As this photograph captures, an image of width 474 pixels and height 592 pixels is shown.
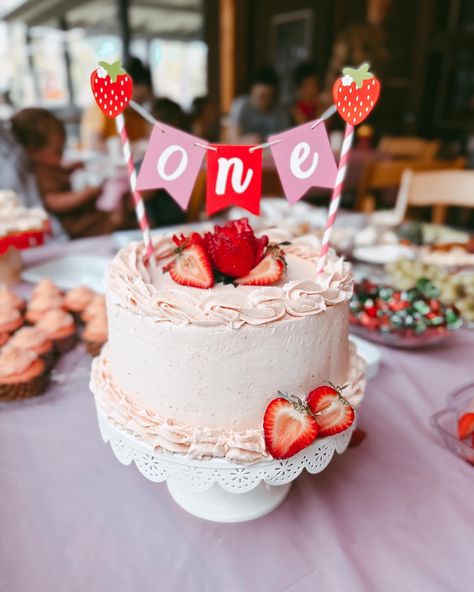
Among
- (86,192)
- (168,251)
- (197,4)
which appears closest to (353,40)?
(197,4)

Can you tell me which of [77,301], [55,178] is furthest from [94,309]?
[55,178]

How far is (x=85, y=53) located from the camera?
8.31 m

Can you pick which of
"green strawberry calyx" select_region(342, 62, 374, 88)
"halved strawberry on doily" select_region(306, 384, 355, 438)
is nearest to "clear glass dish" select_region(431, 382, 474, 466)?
"halved strawberry on doily" select_region(306, 384, 355, 438)

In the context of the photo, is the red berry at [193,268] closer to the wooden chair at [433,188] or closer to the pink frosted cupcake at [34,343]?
the pink frosted cupcake at [34,343]

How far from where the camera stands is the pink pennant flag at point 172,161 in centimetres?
96

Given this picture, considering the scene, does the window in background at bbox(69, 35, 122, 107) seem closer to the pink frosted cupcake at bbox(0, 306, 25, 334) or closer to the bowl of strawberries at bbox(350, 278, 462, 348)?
the pink frosted cupcake at bbox(0, 306, 25, 334)

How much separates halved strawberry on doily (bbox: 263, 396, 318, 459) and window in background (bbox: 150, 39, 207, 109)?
8126mm

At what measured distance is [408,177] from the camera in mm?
2947

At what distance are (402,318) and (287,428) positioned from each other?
2.59ft

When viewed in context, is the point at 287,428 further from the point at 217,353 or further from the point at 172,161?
the point at 172,161

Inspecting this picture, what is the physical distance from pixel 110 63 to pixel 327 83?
→ 6.97 meters

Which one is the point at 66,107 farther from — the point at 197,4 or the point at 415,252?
the point at 415,252

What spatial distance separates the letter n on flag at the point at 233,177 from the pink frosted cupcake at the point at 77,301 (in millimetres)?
776

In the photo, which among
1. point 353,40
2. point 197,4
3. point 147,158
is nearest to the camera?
point 147,158
